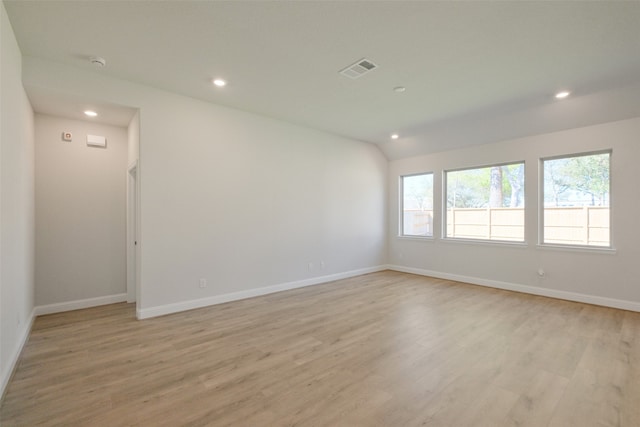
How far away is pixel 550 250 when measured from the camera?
4.61 metres

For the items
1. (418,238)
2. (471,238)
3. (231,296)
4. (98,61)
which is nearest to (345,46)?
(98,61)

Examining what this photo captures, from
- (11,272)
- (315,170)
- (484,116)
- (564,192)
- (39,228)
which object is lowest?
→ (11,272)

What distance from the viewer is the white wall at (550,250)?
3.96 meters

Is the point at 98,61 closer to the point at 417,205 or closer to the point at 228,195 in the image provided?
the point at 228,195

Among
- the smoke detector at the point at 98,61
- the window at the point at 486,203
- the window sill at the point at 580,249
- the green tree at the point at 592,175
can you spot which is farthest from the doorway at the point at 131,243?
the green tree at the point at 592,175

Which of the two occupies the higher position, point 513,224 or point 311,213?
point 311,213

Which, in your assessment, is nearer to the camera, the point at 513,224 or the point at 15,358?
the point at 15,358

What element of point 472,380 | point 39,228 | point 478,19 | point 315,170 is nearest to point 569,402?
point 472,380

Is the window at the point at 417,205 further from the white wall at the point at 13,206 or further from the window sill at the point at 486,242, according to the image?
the white wall at the point at 13,206

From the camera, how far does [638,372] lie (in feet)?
7.70

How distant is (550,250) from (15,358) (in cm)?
674

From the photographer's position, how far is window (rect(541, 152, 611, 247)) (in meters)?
4.24

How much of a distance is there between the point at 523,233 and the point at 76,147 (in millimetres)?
7114

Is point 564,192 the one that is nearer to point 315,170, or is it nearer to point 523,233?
point 523,233
